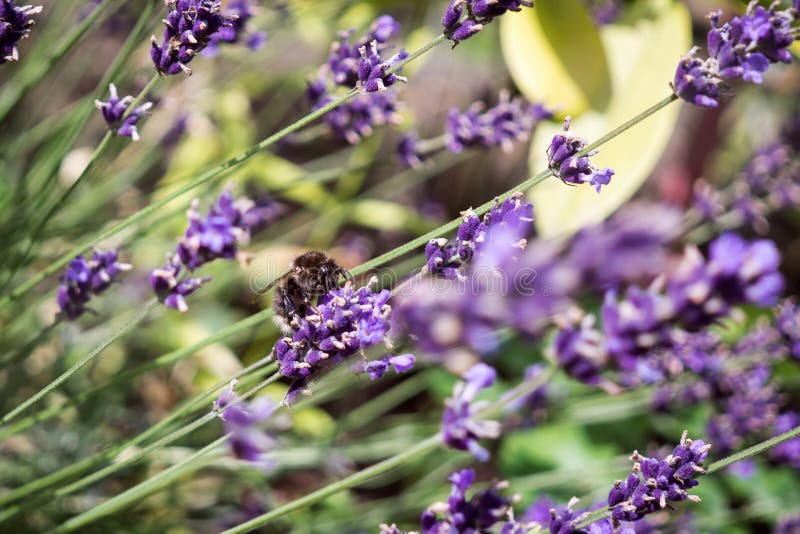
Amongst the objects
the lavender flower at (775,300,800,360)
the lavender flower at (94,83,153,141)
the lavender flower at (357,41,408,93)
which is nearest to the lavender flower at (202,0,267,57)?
the lavender flower at (94,83,153,141)

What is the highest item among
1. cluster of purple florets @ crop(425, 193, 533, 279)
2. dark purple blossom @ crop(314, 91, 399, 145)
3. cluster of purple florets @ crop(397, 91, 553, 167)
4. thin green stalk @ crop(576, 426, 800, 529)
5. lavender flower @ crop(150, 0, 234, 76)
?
dark purple blossom @ crop(314, 91, 399, 145)

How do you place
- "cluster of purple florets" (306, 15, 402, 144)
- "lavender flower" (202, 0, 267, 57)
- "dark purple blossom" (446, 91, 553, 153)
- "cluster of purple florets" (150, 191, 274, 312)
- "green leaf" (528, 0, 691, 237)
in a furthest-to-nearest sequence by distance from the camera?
"green leaf" (528, 0, 691, 237) → "dark purple blossom" (446, 91, 553, 153) → "lavender flower" (202, 0, 267, 57) → "cluster of purple florets" (306, 15, 402, 144) → "cluster of purple florets" (150, 191, 274, 312)

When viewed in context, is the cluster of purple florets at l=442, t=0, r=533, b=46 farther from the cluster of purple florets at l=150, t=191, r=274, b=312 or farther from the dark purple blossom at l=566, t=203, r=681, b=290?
the dark purple blossom at l=566, t=203, r=681, b=290

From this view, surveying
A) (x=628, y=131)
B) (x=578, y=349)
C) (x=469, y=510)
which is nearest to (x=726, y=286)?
(x=578, y=349)

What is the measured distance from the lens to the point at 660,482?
0.84 meters

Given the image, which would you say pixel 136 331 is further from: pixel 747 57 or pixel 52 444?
pixel 747 57

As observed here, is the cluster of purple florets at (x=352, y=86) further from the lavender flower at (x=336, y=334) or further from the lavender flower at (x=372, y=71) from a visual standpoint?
the lavender flower at (x=336, y=334)

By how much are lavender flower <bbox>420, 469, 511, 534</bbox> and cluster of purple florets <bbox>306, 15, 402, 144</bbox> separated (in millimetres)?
466

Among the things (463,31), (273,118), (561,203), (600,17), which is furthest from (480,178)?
(463,31)

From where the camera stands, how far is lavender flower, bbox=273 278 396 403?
844 millimetres

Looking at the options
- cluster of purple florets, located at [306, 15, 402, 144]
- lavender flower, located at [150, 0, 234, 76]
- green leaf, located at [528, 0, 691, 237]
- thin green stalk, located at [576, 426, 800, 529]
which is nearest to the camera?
thin green stalk, located at [576, 426, 800, 529]

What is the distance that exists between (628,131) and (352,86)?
623 millimetres

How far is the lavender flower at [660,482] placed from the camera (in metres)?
0.83

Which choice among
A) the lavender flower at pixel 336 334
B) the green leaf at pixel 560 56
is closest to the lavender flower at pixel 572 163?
the lavender flower at pixel 336 334
